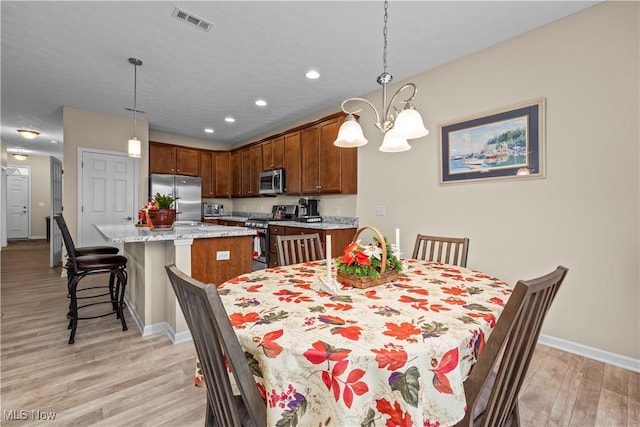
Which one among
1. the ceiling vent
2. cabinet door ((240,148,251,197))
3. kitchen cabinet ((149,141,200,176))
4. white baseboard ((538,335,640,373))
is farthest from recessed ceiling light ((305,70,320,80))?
kitchen cabinet ((149,141,200,176))

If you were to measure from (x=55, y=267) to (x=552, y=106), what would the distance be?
7.28 meters

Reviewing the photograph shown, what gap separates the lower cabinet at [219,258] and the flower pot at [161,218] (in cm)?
52

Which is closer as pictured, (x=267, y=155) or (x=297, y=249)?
(x=297, y=249)

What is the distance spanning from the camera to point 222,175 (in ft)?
20.3

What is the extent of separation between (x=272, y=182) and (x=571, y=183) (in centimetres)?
378

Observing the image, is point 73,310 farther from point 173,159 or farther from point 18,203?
point 18,203

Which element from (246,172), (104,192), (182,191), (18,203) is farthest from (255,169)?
(18,203)

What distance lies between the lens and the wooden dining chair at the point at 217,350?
0.71 metres

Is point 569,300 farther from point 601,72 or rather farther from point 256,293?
point 256,293

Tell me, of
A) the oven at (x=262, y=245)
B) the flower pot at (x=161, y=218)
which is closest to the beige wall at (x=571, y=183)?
the oven at (x=262, y=245)

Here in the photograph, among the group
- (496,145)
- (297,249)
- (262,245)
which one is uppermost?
(496,145)

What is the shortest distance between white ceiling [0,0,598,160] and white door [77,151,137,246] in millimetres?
871

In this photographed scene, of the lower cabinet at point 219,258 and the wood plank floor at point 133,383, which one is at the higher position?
the lower cabinet at point 219,258

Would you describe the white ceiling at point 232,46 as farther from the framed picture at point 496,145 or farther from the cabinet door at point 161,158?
the cabinet door at point 161,158
